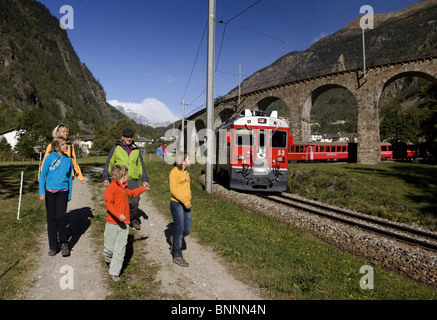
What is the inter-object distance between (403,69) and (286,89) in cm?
1354

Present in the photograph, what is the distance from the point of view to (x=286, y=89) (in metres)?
37.4

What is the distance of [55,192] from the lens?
4.72 meters

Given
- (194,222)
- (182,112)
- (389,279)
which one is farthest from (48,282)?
(182,112)

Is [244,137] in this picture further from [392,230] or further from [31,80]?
[31,80]

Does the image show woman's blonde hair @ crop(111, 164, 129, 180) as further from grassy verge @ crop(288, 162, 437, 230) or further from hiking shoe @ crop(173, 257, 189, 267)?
grassy verge @ crop(288, 162, 437, 230)

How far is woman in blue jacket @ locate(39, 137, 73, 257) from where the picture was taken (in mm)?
4684

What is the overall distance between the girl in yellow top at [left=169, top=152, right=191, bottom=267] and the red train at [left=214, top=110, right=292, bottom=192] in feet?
26.1

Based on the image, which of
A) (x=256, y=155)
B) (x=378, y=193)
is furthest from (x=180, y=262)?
(x=378, y=193)

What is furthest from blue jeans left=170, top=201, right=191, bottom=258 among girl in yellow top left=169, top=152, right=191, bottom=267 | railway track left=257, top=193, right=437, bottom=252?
railway track left=257, top=193, right=437, bottom=252

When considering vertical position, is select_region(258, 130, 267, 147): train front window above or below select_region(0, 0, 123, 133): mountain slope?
below

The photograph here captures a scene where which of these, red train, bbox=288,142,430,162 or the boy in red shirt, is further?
Result: red train, bbox=288,142,430,162

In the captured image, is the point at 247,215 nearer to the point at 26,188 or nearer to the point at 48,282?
the point at 48,282

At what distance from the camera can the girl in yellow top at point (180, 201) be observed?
14.8 ft
